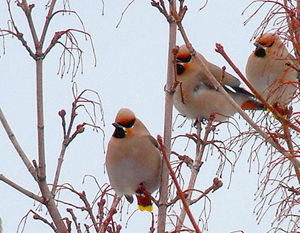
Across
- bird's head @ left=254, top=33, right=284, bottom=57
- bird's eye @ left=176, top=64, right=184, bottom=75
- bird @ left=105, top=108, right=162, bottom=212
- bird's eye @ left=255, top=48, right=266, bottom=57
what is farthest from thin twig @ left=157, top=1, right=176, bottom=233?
bird's eye @ left=255, top=48, right=266, bottom=57

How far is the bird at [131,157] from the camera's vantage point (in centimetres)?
377

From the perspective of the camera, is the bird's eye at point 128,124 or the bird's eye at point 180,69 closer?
the bird's eye at point 128,124

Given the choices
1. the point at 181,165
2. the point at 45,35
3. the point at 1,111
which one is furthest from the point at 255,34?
the point at 1,111

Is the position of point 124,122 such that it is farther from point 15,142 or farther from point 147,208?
point 15,142

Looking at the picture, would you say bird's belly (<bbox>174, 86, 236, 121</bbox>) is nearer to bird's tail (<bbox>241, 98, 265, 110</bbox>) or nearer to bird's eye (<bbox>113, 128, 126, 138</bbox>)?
bird's tail (<bbox>241, 98, 265, 110</bbox>)

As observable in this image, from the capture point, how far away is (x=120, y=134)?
151 inches

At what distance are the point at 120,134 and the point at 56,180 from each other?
21.3 inches

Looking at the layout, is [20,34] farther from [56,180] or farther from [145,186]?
[145,186]

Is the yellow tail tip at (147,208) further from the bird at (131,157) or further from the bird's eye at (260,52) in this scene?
the bird's eye at (260,52)

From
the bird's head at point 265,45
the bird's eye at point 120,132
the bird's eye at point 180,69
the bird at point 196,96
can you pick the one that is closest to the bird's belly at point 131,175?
the bird's eye at point 120,132

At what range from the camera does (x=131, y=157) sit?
12.6ft

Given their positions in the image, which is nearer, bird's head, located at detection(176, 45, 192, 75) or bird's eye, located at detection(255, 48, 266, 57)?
bird's head, located at detection(176, 45, 192, 75)

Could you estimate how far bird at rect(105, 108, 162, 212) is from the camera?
148 inches

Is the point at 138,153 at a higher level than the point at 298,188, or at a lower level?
higher
